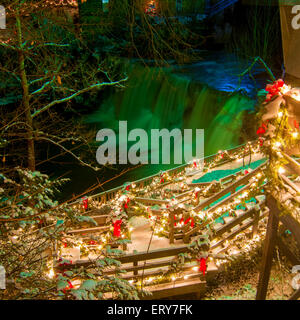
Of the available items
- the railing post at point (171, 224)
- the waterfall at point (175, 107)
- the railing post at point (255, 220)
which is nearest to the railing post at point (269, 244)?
the railing post at point (255, 220)

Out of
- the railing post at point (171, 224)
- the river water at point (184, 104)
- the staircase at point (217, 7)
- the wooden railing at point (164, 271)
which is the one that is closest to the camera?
the wooden railing at point (164, 271)

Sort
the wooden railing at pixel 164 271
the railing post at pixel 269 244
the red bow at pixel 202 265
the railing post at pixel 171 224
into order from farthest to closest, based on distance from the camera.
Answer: the railing post at pixel 171 224, the red bow at pixel 202 265, the wooden railing at pixel 164 271, the railing post at pixel 269 244

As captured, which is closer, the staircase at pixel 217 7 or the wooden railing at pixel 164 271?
the wooden railing at pixel 164 271

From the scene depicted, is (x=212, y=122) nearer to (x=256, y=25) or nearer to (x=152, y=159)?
(x=152, y=159)

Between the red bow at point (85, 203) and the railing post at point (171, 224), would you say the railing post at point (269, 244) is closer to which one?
the railing post at point (171, 224)

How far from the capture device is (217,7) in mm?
30047

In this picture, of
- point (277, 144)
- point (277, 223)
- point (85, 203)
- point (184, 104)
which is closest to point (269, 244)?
point (277, 223)

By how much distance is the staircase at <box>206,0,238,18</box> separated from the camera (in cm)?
2740

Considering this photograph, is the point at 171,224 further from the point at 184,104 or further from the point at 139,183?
the point at 184,104

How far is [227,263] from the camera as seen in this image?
6375 millimetres

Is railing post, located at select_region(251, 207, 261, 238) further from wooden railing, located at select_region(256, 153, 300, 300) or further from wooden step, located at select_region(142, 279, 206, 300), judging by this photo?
wooden step, located at select_region(142, 279, 206, 300)

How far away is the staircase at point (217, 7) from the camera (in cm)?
2740
